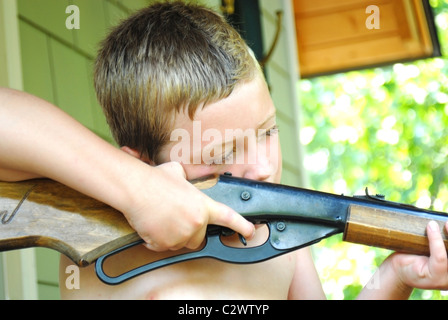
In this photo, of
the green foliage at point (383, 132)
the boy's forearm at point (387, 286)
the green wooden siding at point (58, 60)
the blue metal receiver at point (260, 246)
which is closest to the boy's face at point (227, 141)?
the blue metal receiver at point (260, 246)

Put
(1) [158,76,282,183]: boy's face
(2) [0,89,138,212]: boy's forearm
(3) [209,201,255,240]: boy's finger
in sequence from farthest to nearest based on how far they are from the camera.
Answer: (1) [158,76,282,183]: boy's face → (3) [209,201,255,240]: boy's finger → (2) [0,89,138,212]: boy's forearm

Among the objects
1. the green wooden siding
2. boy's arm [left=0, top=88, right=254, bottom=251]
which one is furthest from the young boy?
the green wooden siding

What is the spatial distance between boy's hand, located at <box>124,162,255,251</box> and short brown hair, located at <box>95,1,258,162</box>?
230 mm

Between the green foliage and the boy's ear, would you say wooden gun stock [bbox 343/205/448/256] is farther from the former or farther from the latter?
the green foliage

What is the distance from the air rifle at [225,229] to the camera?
4.18 ft

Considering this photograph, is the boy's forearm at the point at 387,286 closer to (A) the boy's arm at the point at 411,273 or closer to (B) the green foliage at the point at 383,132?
(A) the boy's arm at the point at 411,273

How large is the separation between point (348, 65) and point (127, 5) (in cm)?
227

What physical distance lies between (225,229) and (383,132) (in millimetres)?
9322

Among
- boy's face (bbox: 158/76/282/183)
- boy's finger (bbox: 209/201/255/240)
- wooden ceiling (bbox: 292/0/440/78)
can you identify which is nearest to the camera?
boy's finger (bbox: 209/201/255/240)

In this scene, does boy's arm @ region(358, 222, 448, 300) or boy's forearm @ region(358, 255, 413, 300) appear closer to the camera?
boy's arm @ region(358, 222, 448, 300)

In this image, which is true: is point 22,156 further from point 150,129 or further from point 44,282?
point 44,282

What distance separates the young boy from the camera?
48.2 inches

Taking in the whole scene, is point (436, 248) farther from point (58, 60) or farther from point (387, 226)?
point (58, 60)
